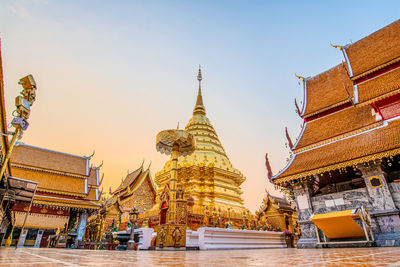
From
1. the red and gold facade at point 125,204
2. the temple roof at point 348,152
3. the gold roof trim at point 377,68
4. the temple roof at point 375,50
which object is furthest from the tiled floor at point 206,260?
the red and gold facade at point 125,204

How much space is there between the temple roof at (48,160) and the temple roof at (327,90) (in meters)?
15.2

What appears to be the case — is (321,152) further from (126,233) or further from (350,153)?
(126,233)

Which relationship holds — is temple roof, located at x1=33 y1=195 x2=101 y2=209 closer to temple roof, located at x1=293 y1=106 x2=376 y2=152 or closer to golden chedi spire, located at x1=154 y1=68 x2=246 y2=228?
golden chedi spire, located at x1=154 y1=68 x2=246 y2=228

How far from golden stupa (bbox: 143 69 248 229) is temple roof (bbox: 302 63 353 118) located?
25.7ft

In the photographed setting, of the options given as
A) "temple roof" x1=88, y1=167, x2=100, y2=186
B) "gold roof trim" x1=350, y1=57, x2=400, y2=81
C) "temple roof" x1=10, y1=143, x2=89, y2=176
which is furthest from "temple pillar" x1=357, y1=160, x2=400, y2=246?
"temple roof" x1=88, y1=167, x2=100, y2=186

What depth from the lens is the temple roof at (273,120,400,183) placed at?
6.20 metres

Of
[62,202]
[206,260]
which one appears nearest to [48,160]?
[62,202]

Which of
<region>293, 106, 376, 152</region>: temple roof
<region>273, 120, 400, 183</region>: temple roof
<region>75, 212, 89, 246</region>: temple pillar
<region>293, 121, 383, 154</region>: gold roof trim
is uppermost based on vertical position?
<region>293, 106, 376, 152</region>: temple roof

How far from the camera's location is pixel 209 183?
55.5 feet

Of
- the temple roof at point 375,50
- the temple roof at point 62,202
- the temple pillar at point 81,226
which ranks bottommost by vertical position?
the temple pillar at point 81,226

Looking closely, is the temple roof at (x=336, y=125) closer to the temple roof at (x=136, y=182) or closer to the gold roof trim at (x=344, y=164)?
the gold roof trim at (x=344, y=164)

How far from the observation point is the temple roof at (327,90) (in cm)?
979

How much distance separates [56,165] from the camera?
51.1ft

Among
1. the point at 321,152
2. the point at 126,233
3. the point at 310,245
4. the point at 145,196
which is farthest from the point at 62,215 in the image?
the point at 321,152
